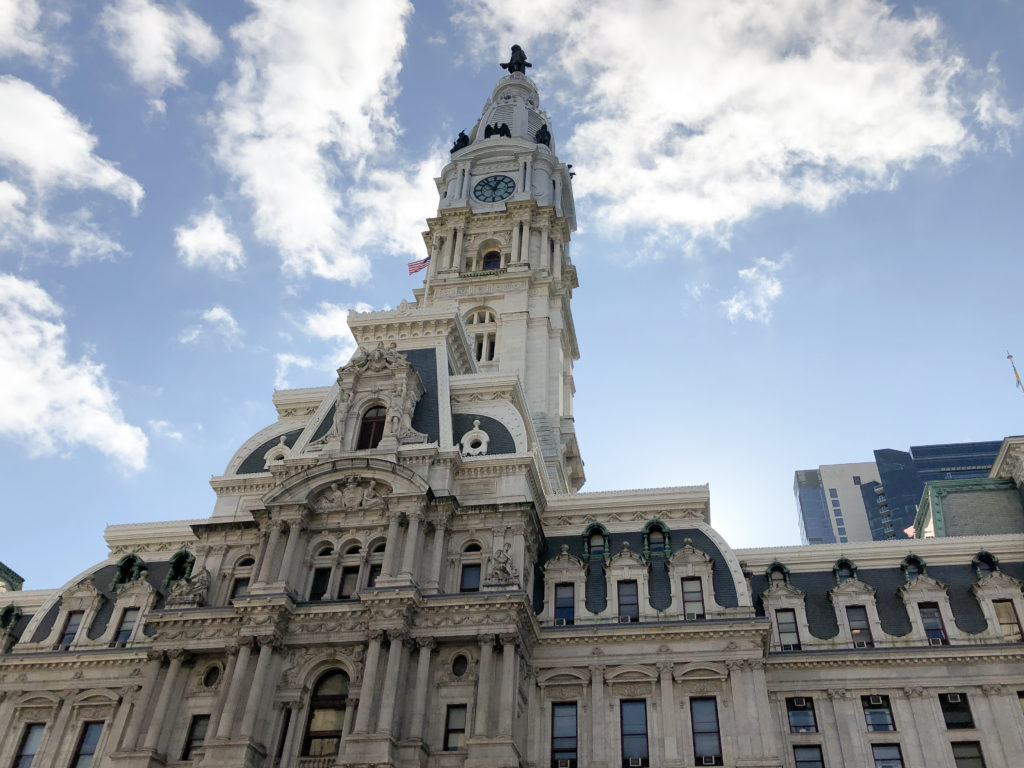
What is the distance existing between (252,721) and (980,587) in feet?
122

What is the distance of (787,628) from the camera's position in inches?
1969

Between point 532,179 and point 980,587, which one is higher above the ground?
point 532,179

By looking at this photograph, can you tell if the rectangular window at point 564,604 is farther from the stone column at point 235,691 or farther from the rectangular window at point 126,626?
the rectangular window at point 126,626

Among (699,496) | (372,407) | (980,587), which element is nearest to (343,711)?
(372,407)

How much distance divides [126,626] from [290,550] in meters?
12.6

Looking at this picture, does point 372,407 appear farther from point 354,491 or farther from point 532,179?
point 532,179

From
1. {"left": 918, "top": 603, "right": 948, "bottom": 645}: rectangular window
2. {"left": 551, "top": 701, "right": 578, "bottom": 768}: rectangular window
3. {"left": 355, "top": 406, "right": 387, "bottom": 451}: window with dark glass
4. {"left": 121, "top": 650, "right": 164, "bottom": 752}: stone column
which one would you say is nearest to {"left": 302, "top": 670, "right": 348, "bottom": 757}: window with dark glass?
{"left": 121, "top": 650, "right": 164, "bottom": 752}: stone column

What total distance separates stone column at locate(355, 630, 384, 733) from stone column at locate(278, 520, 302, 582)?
6.20 metres

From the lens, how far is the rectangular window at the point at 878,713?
1805 inches

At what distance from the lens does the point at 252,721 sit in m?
42.3

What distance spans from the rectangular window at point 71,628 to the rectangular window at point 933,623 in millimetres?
46230

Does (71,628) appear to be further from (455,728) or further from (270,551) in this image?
(455,728)

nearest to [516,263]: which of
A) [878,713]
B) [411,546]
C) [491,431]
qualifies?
[491,431]

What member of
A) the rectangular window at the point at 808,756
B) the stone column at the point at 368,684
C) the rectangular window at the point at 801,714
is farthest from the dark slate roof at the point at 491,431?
the rectangular window at the point at 808,756
